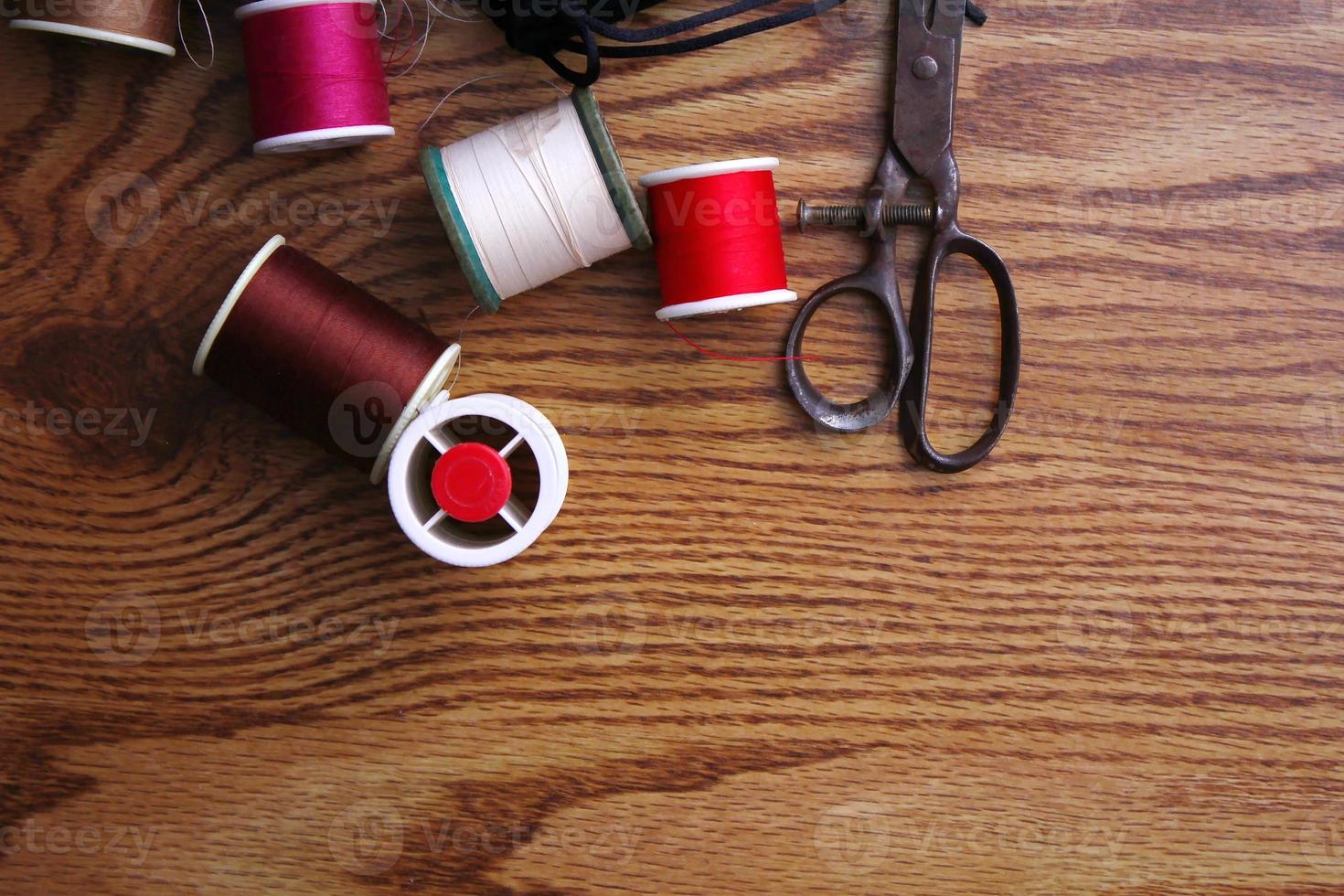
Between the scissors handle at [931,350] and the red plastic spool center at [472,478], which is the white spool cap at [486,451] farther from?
the scissors handle at [931,350]

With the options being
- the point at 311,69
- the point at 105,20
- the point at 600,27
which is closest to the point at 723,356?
the point at 600,27

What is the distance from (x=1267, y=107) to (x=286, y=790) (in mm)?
1730

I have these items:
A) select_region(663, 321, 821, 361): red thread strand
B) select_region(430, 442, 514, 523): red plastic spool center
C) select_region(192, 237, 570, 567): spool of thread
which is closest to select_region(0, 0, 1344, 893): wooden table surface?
select_region(663, 321, 821, 361): red thread strand

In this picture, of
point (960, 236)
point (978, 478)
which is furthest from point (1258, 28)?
point (978, 478)

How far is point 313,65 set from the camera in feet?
4.36

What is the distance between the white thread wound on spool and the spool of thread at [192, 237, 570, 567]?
169 mm

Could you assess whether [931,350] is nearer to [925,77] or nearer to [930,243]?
[930,243]

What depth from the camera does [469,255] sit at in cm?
135

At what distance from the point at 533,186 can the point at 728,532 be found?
553 mm

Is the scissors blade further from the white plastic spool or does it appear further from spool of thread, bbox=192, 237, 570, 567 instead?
the white plastic spool

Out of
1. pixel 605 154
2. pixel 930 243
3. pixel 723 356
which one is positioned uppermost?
pixel 605 154

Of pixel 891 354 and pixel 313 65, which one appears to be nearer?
pixel 313 65

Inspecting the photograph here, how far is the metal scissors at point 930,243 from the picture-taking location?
142 cm

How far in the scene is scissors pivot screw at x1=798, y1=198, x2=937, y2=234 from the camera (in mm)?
1420
